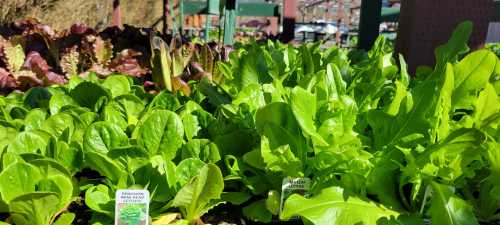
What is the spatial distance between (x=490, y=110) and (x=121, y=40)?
2.62 meters

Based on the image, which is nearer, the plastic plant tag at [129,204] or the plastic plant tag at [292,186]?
A: the plastic plant tag at [129,204]

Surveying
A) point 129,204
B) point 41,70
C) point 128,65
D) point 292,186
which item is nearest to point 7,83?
point 41,70

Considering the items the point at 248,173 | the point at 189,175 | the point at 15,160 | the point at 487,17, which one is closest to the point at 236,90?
the point at 248,173

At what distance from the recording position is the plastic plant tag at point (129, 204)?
1146mm

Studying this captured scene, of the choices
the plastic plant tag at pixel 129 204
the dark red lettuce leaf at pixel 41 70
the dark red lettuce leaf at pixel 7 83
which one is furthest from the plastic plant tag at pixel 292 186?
the dark red lettuce leaf at pixel 7 83

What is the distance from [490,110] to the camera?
Answer: 133 centimetres

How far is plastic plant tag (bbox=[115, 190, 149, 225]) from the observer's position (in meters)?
1.15

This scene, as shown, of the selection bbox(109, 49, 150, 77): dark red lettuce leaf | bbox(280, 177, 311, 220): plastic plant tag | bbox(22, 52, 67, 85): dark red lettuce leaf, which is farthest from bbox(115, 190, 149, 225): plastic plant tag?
bbox(109, 49, 150, 77): dark red lettuce leaf

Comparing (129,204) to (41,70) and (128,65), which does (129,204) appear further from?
(128,65)

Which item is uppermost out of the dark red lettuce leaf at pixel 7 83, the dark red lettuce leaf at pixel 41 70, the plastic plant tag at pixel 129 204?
the dark red lettuce leaf at pixel 41 70

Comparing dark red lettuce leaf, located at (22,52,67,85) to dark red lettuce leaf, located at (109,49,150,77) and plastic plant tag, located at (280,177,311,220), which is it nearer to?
dark red lettuce leaf, located at (109,49,150,77)

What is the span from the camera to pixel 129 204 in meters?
1.15

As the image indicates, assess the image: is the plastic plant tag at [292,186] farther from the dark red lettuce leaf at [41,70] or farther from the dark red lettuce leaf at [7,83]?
the dark red lettuce leaf at [7,83]

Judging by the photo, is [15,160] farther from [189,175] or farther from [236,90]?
[236,90]
